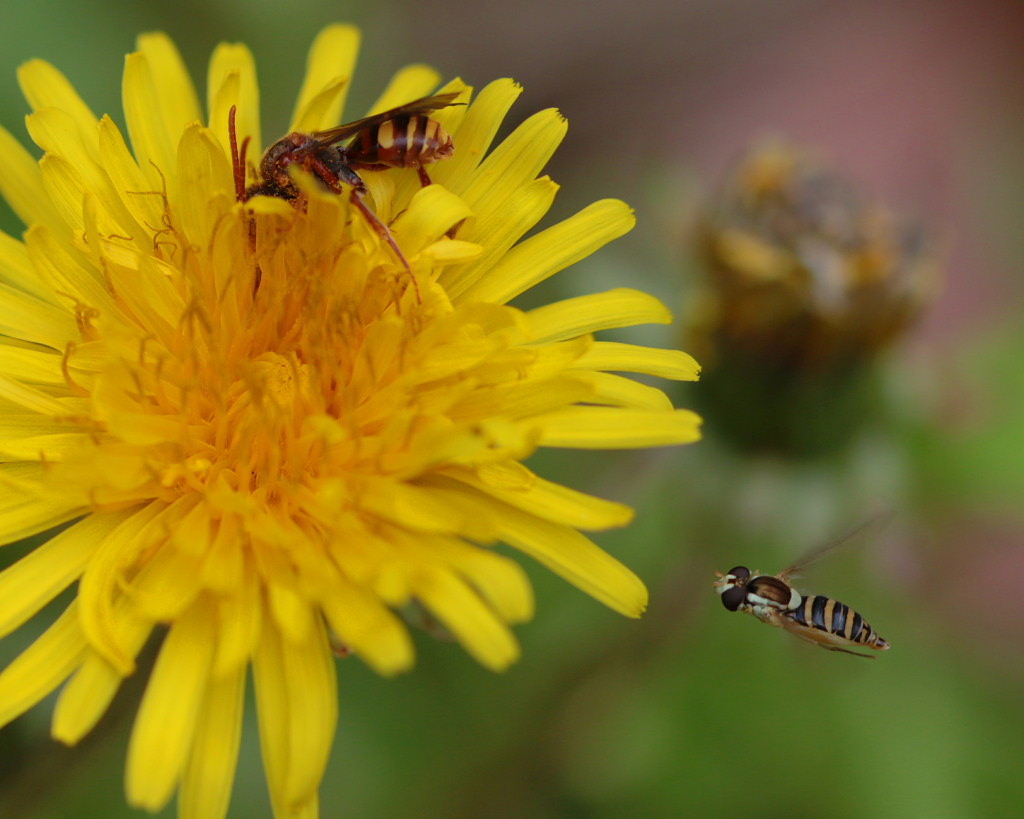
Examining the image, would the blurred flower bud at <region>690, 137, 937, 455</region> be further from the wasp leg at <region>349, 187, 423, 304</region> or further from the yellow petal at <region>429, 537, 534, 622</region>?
the yellow petal at <region>429, 537, 534, 622</region>

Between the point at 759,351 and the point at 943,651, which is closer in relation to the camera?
the point at 759,351

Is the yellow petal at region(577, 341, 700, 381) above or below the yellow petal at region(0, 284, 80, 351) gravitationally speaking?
above

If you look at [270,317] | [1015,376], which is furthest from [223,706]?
[1015,376]

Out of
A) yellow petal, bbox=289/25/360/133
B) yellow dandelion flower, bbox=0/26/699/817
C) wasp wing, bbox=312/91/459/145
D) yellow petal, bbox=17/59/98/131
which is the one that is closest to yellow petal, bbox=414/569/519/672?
yellow dandelion flower, bbox=0/26/699/817

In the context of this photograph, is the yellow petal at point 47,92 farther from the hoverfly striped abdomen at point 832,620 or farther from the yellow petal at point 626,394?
the hoverfly striped abdomen at point 832,620

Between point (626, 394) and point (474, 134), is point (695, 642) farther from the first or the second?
point (474, 134)

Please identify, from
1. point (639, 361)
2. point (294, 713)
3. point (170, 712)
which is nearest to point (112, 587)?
point (170, 712)

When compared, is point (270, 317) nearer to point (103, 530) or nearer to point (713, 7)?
point (103, 530)

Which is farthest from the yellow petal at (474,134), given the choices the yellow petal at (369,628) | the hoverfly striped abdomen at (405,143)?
the yellow petal at (369,628)
